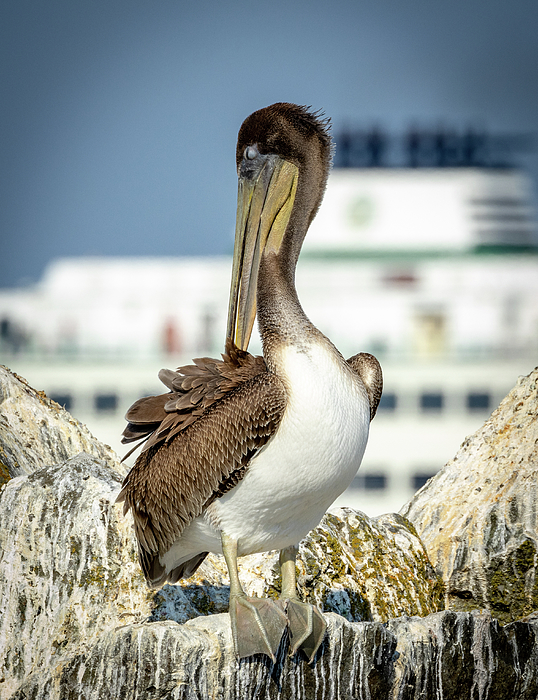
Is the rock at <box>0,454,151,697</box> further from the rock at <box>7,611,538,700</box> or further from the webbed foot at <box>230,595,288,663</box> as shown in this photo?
the webbed foot at <box>230,595,288,663</box>

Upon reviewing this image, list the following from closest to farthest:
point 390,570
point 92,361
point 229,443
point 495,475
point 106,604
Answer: point 229,443
point 106,604
point 390,570
point 495,475
point 92,361

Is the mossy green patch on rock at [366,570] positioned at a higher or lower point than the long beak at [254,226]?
lower

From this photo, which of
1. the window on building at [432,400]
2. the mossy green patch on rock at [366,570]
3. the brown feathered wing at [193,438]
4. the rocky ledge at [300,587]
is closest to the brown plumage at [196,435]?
the brown feathered wing at [193,438]

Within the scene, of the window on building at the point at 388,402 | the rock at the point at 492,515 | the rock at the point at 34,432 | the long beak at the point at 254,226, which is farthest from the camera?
the window on building at the point at 388,402

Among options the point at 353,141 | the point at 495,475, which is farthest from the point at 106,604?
the point at 353,141

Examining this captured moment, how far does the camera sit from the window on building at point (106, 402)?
92.8ft

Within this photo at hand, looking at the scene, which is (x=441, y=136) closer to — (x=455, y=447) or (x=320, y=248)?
(x=320, y=248)

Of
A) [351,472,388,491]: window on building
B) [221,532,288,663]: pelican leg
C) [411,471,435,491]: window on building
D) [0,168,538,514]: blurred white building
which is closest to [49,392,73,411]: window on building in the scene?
[0,168,538,514]: blurred white building

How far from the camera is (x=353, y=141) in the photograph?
39.1 metres

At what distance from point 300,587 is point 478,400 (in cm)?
2404

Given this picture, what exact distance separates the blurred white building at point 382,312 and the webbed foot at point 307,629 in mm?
21511

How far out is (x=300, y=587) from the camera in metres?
5.46

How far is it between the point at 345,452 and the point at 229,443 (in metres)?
0.55

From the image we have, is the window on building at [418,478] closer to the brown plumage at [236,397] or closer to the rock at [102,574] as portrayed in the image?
the rock at [102,574]
